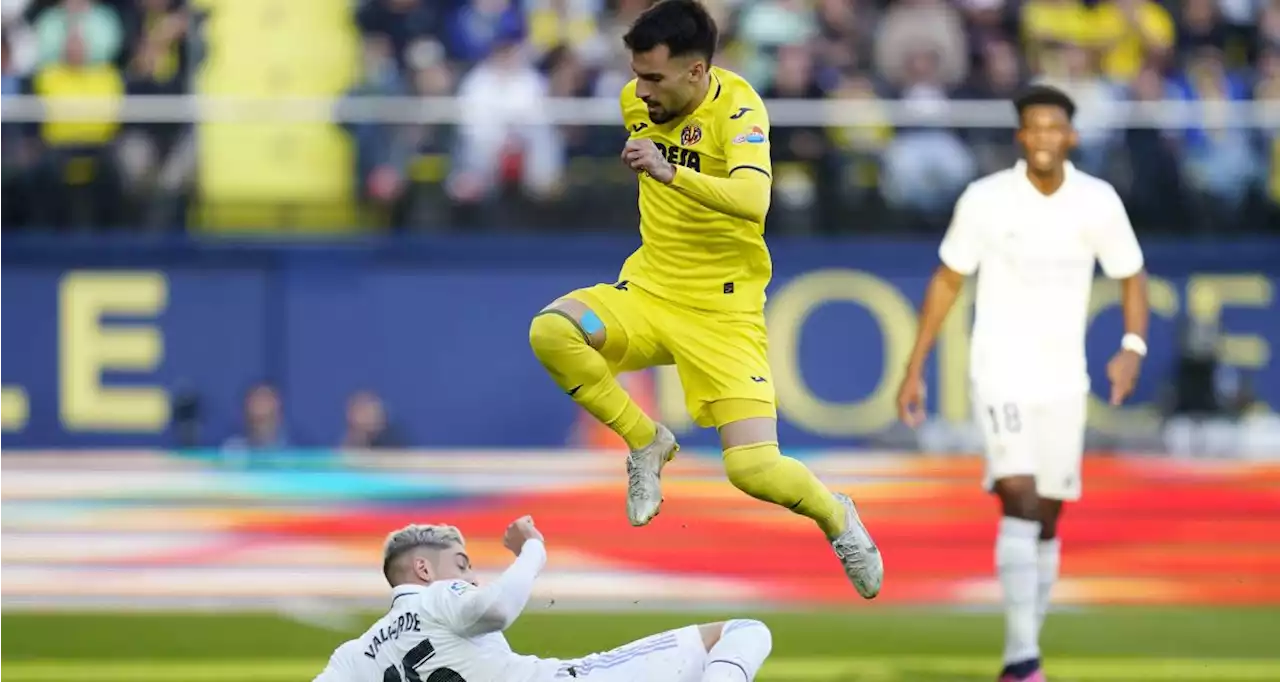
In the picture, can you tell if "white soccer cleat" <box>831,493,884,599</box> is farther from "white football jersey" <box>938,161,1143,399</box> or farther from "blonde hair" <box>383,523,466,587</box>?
"white football jersey" <box>938,161,1143,399</box>

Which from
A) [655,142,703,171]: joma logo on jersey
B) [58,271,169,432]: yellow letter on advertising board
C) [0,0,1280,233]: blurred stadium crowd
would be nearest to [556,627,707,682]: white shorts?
[655,142,703,171]: joma logo on jersey

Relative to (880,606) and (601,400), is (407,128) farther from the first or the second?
(601,400)

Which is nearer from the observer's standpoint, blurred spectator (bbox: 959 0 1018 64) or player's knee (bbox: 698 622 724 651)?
player's knee (bbox: 698 622 724 651)

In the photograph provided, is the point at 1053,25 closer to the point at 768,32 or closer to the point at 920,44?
the point at 920,44

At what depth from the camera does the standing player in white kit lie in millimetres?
9688

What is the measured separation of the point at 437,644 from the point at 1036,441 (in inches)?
141

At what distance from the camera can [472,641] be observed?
7.16 metres

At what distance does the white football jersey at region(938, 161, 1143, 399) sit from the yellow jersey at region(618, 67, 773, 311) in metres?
1.88

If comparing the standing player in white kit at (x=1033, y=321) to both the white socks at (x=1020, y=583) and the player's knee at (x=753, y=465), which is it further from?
the player's knee at (x=753, y=465)

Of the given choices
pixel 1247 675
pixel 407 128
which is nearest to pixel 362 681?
pixel 1247 675

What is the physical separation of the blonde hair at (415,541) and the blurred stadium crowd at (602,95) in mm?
8709

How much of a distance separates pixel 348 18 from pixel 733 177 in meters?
10.2

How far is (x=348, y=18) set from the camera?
1723 cm

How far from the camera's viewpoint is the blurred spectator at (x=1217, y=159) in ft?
53.3
